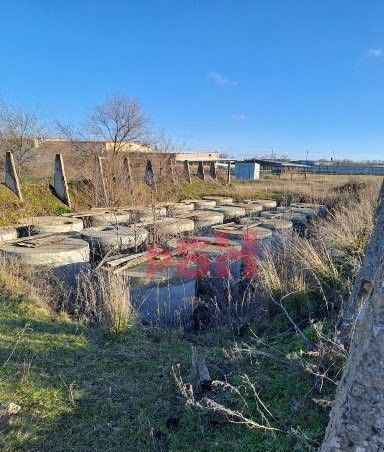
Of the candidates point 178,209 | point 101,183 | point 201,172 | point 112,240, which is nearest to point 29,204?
point 101,183

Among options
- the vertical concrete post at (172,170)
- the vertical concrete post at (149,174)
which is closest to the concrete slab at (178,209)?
the vertical concrete post at (149,174)

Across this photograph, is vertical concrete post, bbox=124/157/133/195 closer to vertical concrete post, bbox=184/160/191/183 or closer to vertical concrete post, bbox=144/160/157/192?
vertical concrete post, bbox=144/160/157/192

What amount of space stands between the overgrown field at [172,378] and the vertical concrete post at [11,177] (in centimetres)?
538

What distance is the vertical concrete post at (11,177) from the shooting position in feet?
32.1

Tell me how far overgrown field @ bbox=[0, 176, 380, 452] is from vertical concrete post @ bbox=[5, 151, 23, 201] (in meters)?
5.38

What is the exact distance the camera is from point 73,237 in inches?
304

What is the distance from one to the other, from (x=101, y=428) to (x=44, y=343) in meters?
1.40

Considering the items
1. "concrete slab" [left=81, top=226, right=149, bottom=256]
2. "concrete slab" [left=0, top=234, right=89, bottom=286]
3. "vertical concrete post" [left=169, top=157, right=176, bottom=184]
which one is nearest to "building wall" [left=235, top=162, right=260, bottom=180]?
"vertical concrete post" [left=169, top=157, right=176, bottom=184]

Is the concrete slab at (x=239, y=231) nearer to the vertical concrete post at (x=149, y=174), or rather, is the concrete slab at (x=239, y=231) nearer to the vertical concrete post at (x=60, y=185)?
the vertical concrete post at (x=60, y=185)

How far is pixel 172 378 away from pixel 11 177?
8.30 metres

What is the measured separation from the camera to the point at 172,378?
335cm

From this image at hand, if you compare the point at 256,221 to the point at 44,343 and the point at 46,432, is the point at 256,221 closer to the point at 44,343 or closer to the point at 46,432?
the point at 44,343

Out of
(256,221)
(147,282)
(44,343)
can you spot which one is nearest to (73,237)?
(147,282)

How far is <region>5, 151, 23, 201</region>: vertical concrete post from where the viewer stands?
32.1 ft
